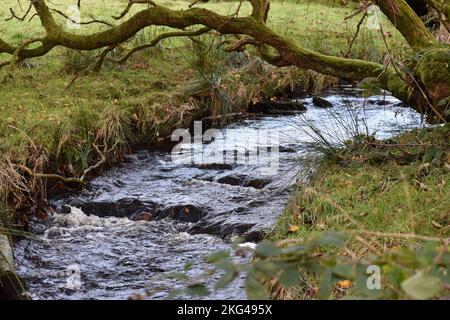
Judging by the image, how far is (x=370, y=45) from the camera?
1027 centimetres

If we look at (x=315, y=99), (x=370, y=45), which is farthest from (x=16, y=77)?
(x=370, y=45)

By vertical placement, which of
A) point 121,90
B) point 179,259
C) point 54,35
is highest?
point 54,35

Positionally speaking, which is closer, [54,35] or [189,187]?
[189,187]

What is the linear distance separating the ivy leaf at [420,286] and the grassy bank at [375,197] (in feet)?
6.13

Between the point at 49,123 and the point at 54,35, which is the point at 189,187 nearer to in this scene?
the point at 49,123

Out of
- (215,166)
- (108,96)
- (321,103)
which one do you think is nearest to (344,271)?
(215,166)

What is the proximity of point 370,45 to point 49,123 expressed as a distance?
19.5 feet

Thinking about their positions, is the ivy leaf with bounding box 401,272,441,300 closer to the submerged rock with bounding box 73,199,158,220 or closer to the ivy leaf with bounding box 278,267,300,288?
the ivy leaf with bounding box 278,267,300,288

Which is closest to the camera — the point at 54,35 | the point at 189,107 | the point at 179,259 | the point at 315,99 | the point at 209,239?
the point at 179,259

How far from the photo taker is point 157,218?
18.0ft

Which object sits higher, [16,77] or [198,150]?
[16,77]

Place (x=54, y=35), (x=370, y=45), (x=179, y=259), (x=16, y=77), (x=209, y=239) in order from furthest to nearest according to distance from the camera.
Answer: (x=370, y=45)
(x=16, y=77)
(x=54, y=35)
(x=209, y=239)
(x=179, y=259)

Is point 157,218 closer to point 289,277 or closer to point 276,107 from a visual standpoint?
point 276,107

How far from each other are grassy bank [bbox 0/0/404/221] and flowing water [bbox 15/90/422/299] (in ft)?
1.06
